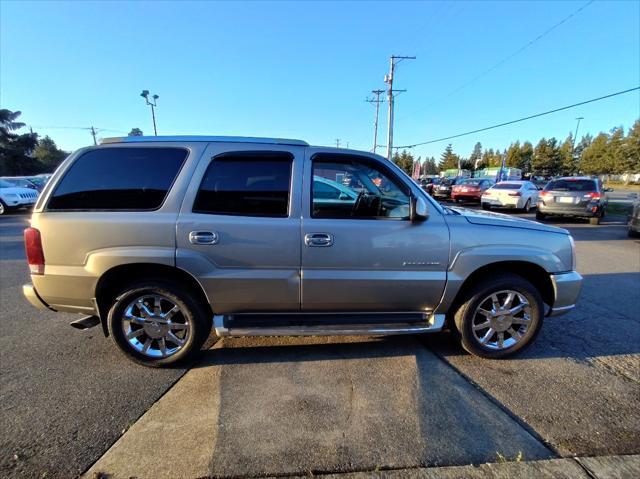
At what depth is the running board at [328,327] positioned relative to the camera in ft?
9.86

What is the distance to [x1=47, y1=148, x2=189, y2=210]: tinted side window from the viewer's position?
297cm

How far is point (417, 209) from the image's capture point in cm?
301

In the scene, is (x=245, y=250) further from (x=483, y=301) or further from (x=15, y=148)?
(x=15, y=148)

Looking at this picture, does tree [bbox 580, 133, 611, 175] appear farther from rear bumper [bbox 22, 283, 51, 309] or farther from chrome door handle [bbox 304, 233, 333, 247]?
rear bumper [bbox 22, 283, 51, 309]

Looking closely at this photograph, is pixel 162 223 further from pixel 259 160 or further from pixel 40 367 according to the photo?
pixel 40 367

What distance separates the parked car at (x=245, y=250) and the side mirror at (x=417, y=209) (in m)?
0.02

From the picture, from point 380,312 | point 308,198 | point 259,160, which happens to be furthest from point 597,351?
point 259,160

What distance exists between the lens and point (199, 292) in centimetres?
313

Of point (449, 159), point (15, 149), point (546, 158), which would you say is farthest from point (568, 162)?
point (15, 149)

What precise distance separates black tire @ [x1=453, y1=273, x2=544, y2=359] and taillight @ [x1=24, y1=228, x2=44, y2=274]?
364cm

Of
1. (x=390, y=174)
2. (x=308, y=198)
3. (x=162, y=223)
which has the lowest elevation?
(x=162, y=223)

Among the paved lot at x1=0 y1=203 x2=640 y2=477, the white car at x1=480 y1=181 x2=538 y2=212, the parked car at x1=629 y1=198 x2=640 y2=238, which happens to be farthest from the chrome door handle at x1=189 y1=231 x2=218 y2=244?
the white car at x1=480 y1=181 x2=538 y2=212

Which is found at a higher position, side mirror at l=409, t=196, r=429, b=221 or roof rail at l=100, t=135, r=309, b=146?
roof rail at l=100, t=135, r=309, b=146

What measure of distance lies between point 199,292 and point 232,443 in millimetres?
1299
